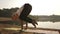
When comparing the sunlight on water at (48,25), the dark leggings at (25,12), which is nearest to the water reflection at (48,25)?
the sunlight on water at (48,25)

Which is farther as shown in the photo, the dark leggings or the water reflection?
the water reflection

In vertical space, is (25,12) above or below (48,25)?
above

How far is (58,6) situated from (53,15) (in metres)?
0.16

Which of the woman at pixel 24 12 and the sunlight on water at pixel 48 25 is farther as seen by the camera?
the sunlight on water at pixel 48 25

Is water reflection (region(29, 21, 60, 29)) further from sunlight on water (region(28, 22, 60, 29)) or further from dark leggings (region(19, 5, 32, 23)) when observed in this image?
dark leggings (region(19, 5, 32, 23))

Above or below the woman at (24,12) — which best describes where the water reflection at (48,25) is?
below

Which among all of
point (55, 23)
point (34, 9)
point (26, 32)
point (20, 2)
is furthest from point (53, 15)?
point (26, 32)

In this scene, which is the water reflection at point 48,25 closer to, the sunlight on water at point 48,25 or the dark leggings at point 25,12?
the sunlight on water at point 48,25

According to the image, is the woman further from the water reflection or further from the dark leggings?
the water reflection

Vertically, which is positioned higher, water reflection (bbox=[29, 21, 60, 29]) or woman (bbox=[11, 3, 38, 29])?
woman (bbox=[11, 3, 38, 29])

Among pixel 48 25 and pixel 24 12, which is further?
pixel 48 25

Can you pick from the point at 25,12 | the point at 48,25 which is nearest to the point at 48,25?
the point at 48,25

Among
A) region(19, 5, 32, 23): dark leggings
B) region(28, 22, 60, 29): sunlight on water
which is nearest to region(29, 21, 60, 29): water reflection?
region(28, 22, 60, 29): sunlight on water

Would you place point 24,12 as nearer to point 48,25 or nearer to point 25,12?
point 25,12
